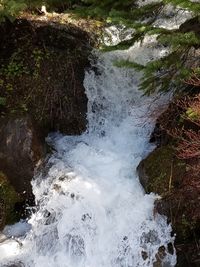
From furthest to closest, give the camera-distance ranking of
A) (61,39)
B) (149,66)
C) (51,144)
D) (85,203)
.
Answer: (61,39)
(51,144)
(85,203)
(149,66)

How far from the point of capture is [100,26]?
33.3 feet

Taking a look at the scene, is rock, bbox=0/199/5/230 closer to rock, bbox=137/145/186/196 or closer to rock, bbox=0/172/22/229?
rock, bbox=0/172/22/229

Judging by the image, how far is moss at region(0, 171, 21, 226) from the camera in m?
8.02

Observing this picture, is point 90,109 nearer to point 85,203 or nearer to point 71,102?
point 71,102

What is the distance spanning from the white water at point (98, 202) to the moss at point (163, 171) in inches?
8.6

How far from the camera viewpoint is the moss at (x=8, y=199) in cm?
802

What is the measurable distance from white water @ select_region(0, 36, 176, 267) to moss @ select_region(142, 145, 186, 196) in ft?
0.72

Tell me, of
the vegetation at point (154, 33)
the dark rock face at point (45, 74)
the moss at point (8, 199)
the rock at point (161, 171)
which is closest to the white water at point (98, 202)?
the rock at point (161, 171)

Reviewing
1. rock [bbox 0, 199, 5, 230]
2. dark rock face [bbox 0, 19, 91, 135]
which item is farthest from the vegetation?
rock [bbox 0, 199, 5, 230]

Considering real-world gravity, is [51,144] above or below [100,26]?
below

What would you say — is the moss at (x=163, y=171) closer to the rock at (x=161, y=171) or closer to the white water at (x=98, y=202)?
the rock at (x=161, y=171)

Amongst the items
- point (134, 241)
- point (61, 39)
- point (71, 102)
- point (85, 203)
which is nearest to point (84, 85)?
point (71, 102)

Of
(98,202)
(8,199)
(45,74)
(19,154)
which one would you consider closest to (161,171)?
(98,202)

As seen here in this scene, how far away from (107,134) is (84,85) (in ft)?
3.88
